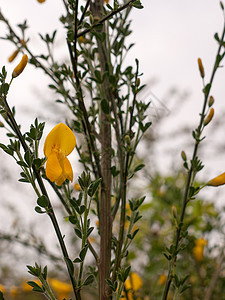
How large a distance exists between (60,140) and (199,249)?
743 mm

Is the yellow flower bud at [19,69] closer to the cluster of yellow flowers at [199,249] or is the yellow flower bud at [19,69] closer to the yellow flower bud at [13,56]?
the yellow flower bud at [13,56]

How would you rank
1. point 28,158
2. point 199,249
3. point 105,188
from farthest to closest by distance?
point 199,249 → point 105,188 → point 28,158

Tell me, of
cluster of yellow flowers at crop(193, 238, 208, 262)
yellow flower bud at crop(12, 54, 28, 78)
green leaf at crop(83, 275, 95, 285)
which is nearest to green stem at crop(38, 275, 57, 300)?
green leaf at crop(83, 275, 95, 285)

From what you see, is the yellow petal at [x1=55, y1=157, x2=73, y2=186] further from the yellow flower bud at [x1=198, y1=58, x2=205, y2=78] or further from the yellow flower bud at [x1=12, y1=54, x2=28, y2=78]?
the yellow flower bud at [x1=198, y1=58, x2=205, y2=78]

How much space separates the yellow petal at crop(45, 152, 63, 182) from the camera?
37cm

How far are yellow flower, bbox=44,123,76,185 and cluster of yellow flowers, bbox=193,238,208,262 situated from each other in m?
0.72

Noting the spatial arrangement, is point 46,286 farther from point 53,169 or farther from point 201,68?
point 201,68

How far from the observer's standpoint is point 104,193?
1.51 feet

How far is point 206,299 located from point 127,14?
592mm

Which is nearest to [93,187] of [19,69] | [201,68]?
[19,69]

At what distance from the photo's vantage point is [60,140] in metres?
0.41

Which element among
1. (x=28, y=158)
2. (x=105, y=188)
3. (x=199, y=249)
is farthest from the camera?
(x=199, y=249)

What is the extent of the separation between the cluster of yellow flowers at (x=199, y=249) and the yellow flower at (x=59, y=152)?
2.37 feet

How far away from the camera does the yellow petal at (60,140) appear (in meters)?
0.41
